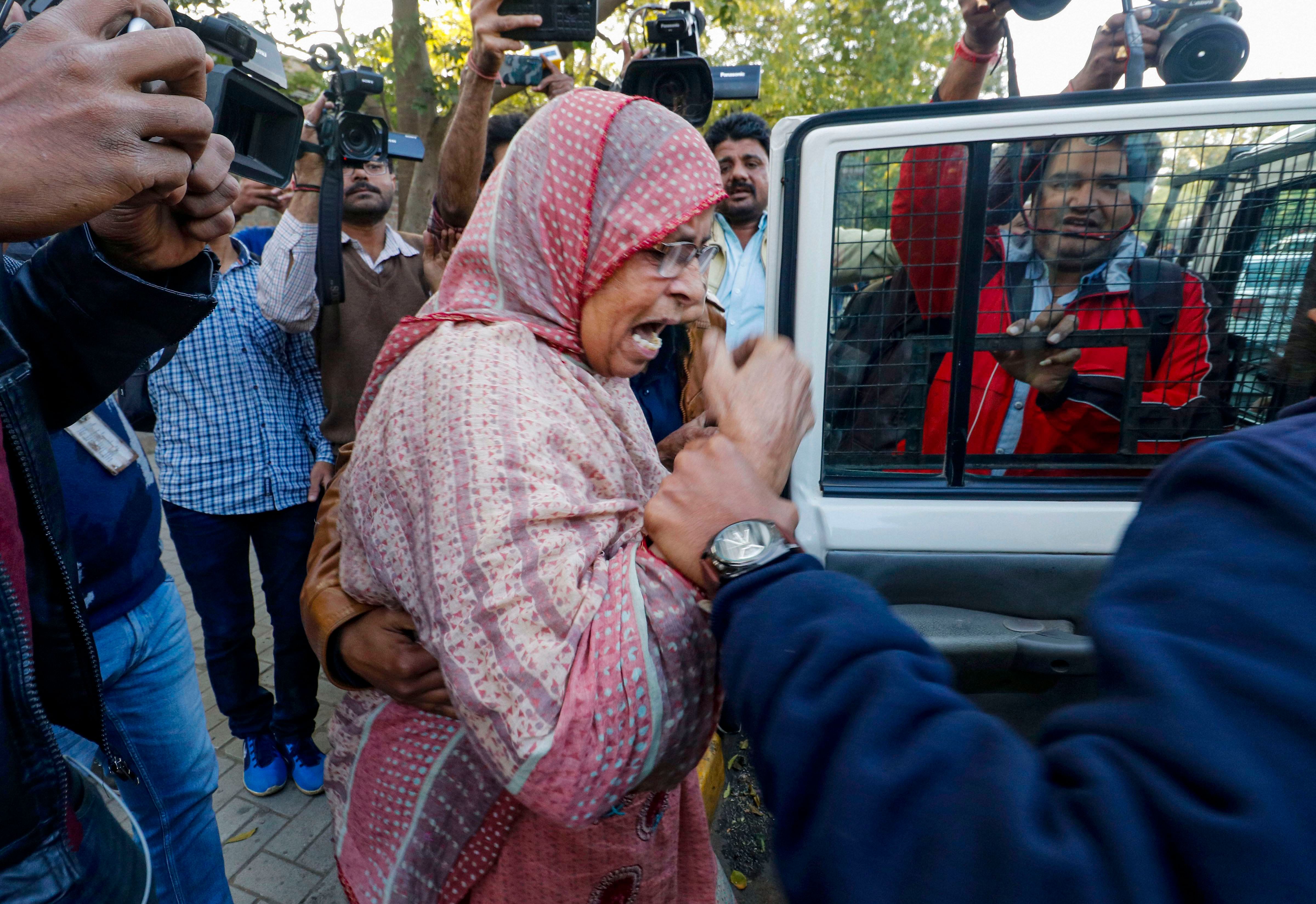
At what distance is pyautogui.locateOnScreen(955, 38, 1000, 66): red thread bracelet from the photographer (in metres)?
2.73

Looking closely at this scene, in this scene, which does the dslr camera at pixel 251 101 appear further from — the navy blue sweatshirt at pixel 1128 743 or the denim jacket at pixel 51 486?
the navy blue sweatshirt at pixel 1128 743

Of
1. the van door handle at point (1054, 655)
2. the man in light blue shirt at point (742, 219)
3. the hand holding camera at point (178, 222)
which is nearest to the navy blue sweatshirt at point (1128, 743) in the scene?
the hand holding camera at point (178, 222)

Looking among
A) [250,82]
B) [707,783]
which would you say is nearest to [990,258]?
[250,82]

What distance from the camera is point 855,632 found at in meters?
0.68

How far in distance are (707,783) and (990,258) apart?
74.4 inches

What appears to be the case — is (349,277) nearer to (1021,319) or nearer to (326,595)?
(326,595)

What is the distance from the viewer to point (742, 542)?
86 centimetres

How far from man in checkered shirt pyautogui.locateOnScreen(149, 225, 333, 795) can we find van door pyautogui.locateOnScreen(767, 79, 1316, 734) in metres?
1.90

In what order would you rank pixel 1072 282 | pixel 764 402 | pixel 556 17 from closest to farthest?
1. pixel 764 402
2. pixel 1072 282
3. pixel 556 17

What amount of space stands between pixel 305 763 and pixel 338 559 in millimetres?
2009

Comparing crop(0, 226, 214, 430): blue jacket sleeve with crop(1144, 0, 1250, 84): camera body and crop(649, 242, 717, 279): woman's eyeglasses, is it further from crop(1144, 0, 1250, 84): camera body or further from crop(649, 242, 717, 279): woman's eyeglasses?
crop(1144, 0, 1250, 84): camera body

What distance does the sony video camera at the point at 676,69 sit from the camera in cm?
271

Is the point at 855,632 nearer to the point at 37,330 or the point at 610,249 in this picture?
the point at 610,249

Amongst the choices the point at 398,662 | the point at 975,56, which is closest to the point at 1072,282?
the point at 975,56
